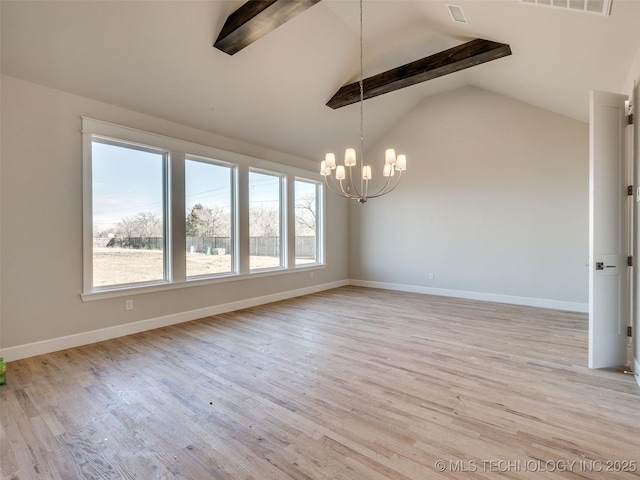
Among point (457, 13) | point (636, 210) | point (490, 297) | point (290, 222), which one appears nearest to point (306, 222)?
point (290, 222)

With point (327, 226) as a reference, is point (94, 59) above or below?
above

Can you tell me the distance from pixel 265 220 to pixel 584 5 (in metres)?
4.89

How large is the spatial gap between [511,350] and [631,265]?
136cm

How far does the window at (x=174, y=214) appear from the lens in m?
3.71

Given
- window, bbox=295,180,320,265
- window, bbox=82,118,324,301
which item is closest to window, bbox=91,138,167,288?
window, bbox=82,118,324,301

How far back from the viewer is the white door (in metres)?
2.79

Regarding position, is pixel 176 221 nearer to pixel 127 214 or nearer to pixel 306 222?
pixel 127 214

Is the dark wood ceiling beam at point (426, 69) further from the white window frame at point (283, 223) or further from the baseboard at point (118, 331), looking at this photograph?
the baseboard at point (118, 331)

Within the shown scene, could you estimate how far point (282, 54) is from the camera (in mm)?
4047

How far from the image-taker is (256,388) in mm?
2479

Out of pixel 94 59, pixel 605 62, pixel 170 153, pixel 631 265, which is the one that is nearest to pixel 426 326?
pixel 631 265

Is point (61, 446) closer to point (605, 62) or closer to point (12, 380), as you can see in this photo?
point (12, 380)

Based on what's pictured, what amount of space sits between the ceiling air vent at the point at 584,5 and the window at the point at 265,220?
443 centimetres

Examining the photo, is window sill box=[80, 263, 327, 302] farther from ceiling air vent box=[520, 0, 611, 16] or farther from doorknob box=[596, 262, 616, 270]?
ceiling air vent box=[520, 0, 611, 16]
